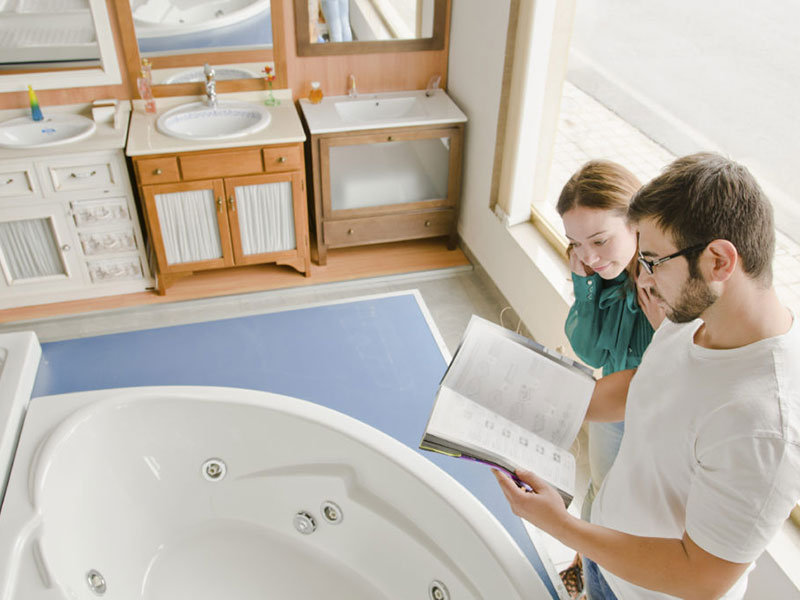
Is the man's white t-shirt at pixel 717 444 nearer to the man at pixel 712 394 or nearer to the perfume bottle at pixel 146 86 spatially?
the man at pixel 712 394

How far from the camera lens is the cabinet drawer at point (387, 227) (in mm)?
3756

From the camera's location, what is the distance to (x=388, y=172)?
12.2 ft

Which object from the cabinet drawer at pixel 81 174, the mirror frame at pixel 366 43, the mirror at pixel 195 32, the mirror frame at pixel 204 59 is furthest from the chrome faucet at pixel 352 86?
the cabinet drawer at pixel 81 174

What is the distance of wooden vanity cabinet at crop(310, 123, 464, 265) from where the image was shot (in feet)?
11.7

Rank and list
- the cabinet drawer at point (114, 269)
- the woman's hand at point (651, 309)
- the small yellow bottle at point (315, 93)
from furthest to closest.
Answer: the small yellow bottle at point (315, 93), the cabinet drawer at point (114, 269), the woman's hand at point (651, 309)

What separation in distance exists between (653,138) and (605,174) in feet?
3.06

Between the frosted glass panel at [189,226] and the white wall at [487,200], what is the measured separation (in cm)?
135

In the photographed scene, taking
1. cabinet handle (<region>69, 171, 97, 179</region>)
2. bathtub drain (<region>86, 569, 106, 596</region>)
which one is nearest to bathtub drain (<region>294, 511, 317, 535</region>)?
bathtub drain (<region>86, 569, 106, 596</region>)

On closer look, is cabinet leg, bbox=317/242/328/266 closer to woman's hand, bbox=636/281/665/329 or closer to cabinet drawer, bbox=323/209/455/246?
cabinet drawer, bbox=323/209/455/246

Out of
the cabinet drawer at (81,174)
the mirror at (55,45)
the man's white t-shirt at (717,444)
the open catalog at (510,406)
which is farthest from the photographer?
the mirror at (55,45)

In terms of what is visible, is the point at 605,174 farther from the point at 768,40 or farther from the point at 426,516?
the point at 426,516

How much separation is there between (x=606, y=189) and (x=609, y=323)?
35 centimetres

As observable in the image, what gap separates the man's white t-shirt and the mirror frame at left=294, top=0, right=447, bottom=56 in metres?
2.85

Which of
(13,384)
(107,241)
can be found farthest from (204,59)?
(13,384)
